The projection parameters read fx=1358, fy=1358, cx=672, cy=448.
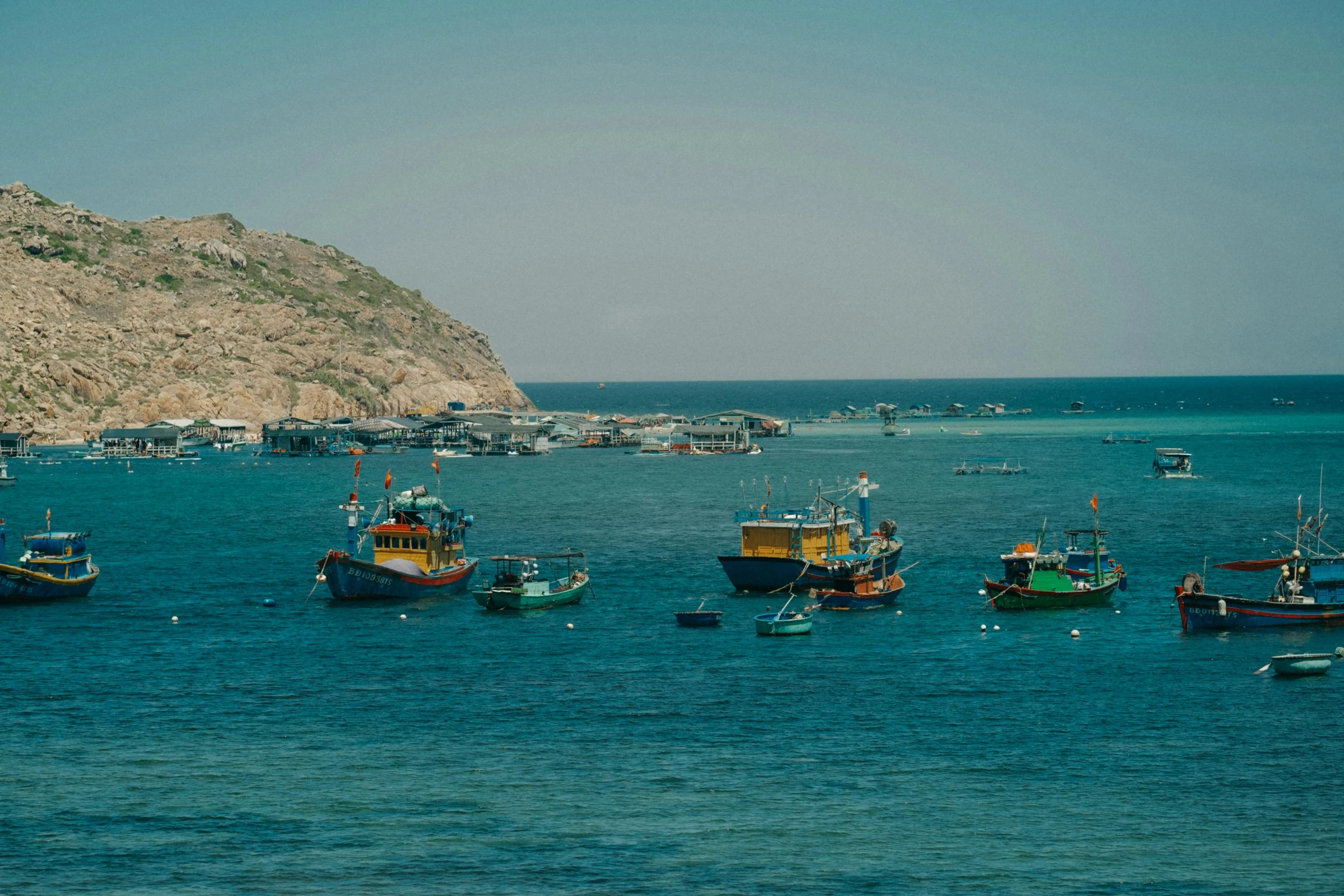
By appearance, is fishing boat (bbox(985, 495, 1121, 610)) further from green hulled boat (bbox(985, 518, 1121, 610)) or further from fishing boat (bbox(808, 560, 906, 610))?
fishing boat (bbox(808, 560, 906, 610))

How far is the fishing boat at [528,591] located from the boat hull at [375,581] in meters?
3.24

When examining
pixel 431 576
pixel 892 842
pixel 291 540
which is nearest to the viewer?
pixel 892 842

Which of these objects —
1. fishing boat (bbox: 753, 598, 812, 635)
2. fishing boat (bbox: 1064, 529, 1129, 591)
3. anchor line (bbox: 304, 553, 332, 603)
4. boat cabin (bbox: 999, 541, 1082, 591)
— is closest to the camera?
fishing boat (bbox: 753, 598, 812, 635)

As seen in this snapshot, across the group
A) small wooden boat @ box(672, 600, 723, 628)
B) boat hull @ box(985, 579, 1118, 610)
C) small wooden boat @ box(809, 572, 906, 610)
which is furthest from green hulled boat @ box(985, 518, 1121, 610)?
small wooden boat @ box(672, 600, 723, 628)

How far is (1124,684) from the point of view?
64.7 m

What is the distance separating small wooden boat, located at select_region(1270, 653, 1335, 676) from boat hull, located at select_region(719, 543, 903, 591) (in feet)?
92.3

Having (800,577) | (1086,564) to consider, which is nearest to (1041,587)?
(1086,564)

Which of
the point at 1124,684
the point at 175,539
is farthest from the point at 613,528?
the point at 1124,684

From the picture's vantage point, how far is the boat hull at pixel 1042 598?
8462 cm

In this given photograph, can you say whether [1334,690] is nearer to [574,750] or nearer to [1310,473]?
[574,750]

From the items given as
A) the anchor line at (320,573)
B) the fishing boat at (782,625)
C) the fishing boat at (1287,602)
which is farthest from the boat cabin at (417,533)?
the fishing boat at (1287,602)

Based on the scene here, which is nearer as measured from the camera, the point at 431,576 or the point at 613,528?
the point at 431,576

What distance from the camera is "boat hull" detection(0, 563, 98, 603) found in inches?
3383

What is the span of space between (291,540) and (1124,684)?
79124mm
